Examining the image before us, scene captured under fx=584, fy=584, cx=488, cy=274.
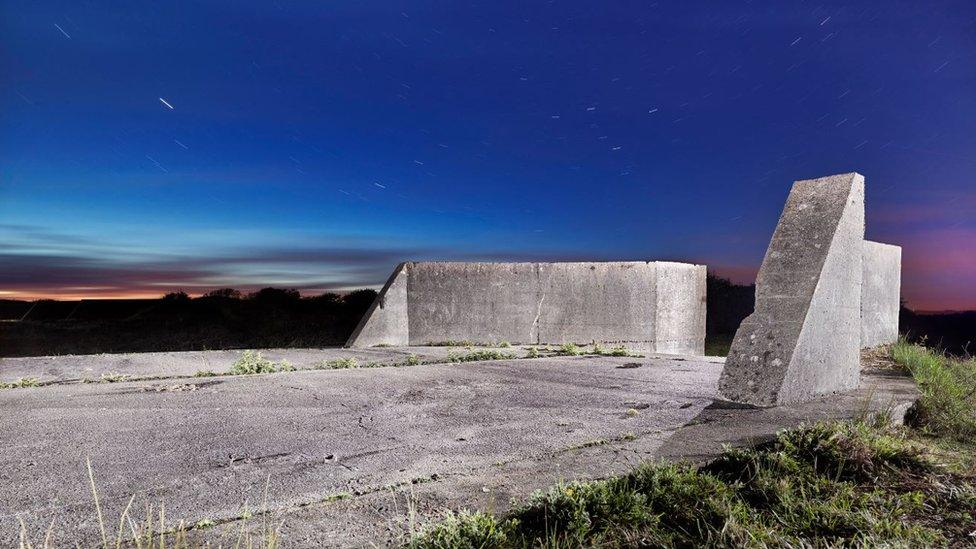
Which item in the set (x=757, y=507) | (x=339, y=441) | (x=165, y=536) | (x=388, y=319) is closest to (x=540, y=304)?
(x=388, y=319)

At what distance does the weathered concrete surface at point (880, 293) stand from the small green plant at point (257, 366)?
24.8 ft

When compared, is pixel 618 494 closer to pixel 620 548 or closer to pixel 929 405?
pixel 620 548

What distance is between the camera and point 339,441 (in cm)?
338

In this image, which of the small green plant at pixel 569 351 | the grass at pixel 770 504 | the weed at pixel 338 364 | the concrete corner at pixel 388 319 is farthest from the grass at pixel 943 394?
the concrete corner at pixel 388 319

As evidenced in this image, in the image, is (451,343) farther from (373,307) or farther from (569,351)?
(569,351)

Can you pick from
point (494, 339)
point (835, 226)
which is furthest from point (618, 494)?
point (494, 339)

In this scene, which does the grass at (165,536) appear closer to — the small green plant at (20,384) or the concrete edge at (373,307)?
the small green plant at (20,384)

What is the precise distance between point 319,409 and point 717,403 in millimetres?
2875

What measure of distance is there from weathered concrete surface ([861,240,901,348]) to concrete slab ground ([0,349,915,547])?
3.65m

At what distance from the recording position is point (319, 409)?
419 cm

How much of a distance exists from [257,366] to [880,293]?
8759 millimetres

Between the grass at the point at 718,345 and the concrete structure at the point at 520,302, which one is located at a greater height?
the concrete structure at the point at 520,302

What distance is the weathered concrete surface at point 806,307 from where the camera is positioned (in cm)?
415

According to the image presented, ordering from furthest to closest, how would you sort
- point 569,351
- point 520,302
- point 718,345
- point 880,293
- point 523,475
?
point 718,345
point 520,302
point 880,293
point 569,351
point 523,475
